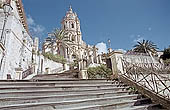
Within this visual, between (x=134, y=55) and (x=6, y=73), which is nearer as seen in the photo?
(x=6, y=73)

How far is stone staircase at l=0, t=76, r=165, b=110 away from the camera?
10.4 feet

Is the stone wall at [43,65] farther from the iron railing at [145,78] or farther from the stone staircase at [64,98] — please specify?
the stone staircase at [64,98]

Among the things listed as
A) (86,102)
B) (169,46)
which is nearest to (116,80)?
(86,102)

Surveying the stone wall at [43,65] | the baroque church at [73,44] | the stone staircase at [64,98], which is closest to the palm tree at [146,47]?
the baroque church at [73,44]

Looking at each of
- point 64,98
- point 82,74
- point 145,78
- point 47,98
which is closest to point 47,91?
point 47,98

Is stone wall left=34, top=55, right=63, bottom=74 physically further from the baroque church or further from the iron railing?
the iron railing

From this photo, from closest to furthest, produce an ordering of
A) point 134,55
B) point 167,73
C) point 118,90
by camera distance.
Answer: point 118,90
point 167,73
point 134,55

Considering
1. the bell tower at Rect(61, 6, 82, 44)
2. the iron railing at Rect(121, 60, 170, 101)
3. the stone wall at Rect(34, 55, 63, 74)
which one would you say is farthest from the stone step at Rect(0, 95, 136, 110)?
the bell tower at Rect(61, 6, 82, 44)

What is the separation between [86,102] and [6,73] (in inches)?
441

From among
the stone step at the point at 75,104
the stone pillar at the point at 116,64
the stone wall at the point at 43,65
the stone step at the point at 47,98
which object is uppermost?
the stone wall at the point at 43,65

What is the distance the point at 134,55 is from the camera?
51.0 ft

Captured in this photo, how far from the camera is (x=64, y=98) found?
144 inches

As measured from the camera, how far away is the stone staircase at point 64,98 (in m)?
3.16

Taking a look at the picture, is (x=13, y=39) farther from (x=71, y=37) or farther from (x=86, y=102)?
(x=71, y=37)
